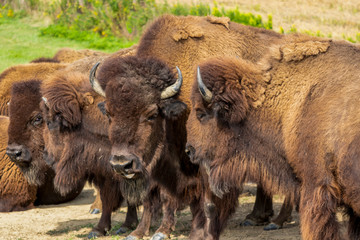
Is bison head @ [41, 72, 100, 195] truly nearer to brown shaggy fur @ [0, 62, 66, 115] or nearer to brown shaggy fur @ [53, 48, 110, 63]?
Answer: brown shaggy fur @ [0, 62, 66, 115]

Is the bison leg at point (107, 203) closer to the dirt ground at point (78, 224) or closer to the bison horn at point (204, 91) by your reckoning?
the dirt ground at point (78, 224)

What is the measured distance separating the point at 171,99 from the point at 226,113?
→ 108 cm

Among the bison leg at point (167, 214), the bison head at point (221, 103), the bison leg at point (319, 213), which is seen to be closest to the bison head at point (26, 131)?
the bison leg at point (167, 214)

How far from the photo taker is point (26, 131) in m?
8.47

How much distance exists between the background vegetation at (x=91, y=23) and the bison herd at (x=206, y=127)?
1082cm

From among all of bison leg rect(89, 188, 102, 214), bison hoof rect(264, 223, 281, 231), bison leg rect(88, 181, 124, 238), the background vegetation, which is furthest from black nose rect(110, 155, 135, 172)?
the background vegetation

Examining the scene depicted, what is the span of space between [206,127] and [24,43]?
18283mm

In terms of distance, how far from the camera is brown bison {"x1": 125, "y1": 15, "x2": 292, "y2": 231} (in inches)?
276

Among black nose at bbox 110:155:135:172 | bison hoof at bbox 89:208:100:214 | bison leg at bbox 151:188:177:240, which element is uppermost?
black nose at bbox 110:155:135:172

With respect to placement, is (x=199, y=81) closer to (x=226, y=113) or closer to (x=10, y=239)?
(x=226, y=113)

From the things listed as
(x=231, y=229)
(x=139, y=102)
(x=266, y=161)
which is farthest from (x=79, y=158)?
(x=266, y=161)

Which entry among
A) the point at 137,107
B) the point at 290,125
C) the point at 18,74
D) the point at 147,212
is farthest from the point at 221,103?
the point at 18,74

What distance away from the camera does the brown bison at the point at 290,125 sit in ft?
15.9

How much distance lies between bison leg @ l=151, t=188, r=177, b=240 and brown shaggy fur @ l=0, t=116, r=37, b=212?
3.30m
